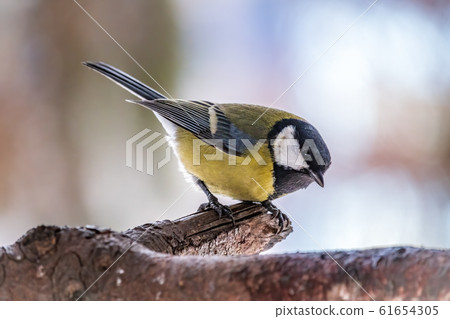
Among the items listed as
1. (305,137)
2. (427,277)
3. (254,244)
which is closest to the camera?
(427,277)

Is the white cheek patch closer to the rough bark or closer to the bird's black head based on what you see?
the bird's black head

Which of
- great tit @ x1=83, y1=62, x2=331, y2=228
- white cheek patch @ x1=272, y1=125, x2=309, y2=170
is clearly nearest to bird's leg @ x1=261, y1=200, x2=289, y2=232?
great tit @ x1=83, y1=62, x2=331, y2=228

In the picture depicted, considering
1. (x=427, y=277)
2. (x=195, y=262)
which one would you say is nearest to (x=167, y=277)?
(x=195, y=262)

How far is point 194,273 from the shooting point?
2.12 ft

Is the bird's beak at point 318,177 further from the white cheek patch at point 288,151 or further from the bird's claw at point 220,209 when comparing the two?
the bird's claw at point 220,209

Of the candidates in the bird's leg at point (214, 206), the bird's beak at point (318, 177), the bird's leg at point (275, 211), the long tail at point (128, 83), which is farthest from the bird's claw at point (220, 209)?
the long tail at point (128, 83)

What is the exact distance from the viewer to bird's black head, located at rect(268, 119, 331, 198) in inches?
49.7

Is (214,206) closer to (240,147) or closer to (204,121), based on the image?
(240,147)

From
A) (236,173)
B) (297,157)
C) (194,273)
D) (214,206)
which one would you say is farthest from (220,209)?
(194,273)

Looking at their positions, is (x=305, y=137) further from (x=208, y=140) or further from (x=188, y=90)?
(x=188, y=90)

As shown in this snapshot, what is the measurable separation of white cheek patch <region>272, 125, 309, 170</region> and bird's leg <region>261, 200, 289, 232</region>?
0.10 m

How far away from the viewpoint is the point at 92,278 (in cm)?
68

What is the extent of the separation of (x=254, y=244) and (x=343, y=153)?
495 millimetres

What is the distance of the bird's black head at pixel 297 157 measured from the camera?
49.7 inches
